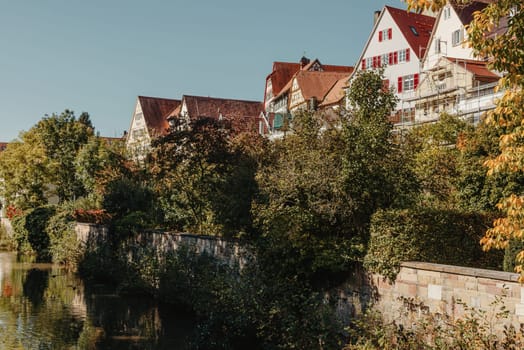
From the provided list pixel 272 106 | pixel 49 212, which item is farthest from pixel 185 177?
pixel 272 106

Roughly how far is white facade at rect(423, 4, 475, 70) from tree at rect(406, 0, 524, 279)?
39.5 m

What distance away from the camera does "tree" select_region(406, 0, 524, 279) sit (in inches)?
262

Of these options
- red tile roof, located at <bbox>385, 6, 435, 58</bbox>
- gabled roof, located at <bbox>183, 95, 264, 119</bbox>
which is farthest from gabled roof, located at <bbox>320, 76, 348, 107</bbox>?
gabled roof, located at <bbox>183, 95, 264, 119</bbox>

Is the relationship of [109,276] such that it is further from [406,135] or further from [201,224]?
[406,135]

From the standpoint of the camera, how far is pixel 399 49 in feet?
162

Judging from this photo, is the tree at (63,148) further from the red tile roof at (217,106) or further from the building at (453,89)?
the building at (453,89)

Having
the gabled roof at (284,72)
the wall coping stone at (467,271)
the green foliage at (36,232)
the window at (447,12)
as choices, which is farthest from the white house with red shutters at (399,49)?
the wall coping stone at (467,271)

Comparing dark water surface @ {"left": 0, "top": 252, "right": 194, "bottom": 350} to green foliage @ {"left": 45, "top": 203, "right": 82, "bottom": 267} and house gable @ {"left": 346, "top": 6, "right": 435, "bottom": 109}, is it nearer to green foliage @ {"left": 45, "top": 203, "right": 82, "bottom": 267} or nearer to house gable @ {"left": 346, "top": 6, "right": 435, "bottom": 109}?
green foliage @ {"left": 45, "top": 203, "right": 82, "bottom": 267}

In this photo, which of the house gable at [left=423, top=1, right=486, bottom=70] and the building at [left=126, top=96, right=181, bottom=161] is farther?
the building at [left=126, top=96, right=181, bottom=161]

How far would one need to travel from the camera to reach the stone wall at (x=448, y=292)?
9.21 metres

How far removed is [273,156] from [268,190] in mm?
3620

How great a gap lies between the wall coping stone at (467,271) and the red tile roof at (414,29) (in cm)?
3946

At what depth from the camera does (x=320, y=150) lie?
45.9ft

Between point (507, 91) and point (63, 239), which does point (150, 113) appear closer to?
point (63, 239)
